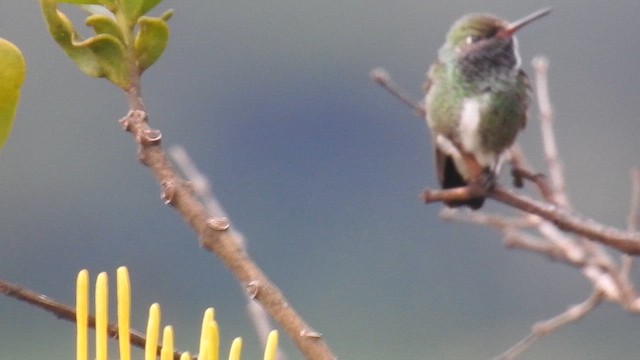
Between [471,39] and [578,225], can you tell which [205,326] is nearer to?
[578,225]

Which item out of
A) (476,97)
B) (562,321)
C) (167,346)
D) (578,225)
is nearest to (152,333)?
(167,346)

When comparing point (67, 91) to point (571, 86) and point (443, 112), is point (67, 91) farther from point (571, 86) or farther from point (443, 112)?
point (443, 112)

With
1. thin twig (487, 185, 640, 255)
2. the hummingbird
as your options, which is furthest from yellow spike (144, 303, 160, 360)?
the hummingbird

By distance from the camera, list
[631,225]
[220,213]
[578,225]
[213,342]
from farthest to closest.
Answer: [631,225] < [220,213] < [578,225] < [213,342]

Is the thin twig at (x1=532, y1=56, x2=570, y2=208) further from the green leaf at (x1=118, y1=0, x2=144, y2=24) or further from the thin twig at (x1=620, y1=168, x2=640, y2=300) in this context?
the green leaf at (x1=118, y1=0, x2=144, y2=24)

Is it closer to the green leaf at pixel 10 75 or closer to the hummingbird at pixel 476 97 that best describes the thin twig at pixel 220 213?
the green leaf at pixel 10 75

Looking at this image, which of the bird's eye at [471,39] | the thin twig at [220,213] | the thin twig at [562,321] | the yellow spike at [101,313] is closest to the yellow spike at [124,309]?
the yellow spike at [101,313]

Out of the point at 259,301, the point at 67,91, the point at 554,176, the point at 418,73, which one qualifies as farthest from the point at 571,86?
the point at 259,301
